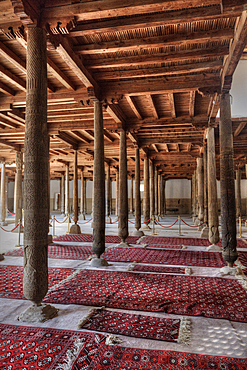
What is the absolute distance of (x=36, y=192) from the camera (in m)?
3.82

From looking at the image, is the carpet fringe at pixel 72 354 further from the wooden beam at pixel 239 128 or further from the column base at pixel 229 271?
the wooden beam at pixel 239 128

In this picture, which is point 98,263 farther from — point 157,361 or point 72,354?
point 157,361

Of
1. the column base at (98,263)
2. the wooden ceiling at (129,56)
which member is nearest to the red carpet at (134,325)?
the column base at (98,263)

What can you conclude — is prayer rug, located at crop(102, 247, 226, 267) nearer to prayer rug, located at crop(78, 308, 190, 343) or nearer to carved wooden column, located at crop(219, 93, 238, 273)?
carved wooden column, located at crop(219, 93, 238, 273)

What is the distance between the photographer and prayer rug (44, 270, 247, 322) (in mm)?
4250

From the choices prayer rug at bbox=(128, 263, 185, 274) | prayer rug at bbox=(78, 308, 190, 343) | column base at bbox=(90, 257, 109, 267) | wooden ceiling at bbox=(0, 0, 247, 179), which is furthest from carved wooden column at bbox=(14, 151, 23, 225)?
prayer rug at bbox=(78, 308, 190, 343)

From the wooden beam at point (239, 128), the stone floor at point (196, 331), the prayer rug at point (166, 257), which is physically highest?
the wooden beam at point (239, 128)

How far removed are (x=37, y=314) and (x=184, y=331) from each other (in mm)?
2051

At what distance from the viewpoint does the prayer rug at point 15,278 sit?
4918 mm

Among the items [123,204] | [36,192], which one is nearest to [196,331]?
[36,192]

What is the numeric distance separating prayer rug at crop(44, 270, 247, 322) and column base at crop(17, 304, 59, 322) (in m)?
0.60

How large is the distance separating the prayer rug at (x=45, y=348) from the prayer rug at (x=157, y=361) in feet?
0.53

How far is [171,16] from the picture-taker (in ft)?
14.8

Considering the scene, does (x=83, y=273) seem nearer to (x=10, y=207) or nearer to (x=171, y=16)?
(x=171, y=16)
